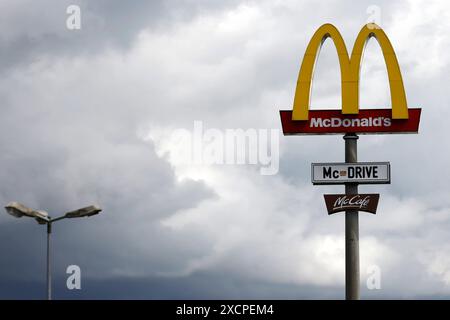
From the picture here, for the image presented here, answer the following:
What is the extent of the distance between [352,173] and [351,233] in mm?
3286

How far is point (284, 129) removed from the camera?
48.5 meters

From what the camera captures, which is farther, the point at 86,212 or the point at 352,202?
the point at 352,202

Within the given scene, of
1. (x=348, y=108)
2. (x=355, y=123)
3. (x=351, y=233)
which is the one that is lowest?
(x=351, y=233)

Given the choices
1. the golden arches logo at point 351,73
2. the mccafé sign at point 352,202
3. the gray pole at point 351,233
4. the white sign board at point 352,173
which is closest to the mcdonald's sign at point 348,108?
the golden arches logo at point 351,73

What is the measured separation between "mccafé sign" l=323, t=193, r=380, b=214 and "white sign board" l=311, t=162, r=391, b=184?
83cm

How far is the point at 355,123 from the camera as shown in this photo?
4847 centimetres

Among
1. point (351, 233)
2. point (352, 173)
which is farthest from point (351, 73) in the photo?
point (351, 233)

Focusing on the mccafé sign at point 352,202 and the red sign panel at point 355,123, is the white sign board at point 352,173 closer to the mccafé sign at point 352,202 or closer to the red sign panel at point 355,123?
the mccafé sign at point 352,202

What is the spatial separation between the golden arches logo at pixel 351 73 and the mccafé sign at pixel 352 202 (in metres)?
4.52

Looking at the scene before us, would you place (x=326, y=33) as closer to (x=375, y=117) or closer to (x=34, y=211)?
(x=375, y=117)

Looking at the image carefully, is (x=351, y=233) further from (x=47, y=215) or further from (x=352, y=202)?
(x=47, y=215)

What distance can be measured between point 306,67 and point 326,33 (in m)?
2.17

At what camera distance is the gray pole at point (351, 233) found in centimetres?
4828
